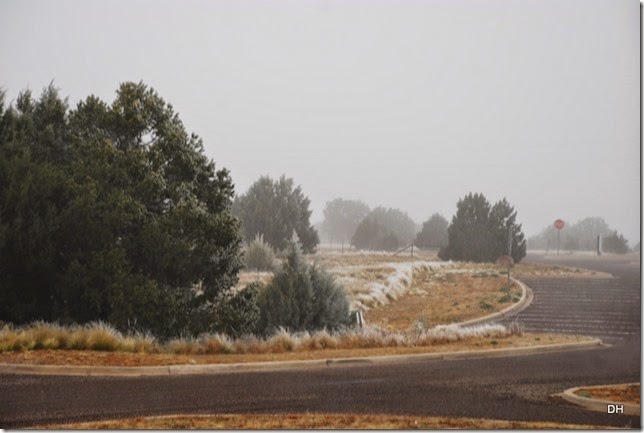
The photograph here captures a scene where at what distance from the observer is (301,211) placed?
8555mm

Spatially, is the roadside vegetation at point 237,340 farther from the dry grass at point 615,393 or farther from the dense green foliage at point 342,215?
the dense green foliage at point 342,215

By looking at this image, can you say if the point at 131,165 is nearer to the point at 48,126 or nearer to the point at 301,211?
the point at 48,126

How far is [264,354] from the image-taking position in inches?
330

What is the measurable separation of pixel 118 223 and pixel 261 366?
278 cm

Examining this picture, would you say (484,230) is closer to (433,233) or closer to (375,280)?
(433,233)

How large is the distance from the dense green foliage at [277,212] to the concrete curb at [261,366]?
1.54 metres

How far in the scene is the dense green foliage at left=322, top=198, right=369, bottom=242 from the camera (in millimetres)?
8484

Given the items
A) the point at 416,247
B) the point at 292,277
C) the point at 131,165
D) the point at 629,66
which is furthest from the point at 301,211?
the point at 629,66

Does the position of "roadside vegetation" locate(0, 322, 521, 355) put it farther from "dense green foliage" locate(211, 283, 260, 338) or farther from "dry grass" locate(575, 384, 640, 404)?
"dry grass" locate(575, 384, 640, 404)

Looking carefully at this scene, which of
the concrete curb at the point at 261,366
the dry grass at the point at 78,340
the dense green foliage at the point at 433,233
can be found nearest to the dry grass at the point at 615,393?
the concrete curb at the point at 261,366

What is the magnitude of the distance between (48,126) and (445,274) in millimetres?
5619

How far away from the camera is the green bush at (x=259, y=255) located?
354 inches

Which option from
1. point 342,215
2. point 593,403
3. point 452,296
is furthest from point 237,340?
point 593,403

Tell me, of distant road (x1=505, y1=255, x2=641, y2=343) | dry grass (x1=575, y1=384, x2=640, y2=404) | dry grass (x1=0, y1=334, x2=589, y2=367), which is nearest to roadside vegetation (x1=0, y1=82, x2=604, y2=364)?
dry grass (x1=0, y1=334, x2=589, y2=367)
